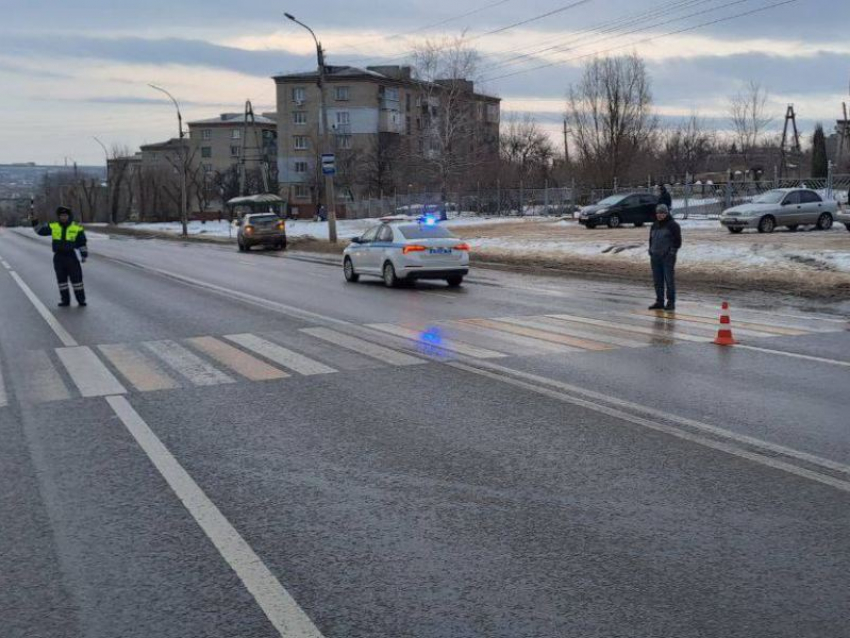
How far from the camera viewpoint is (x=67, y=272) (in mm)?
16516

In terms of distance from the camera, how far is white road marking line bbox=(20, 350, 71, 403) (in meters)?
8.66

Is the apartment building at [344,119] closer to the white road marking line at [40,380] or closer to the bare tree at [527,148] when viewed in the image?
the bare tree at [527,148]

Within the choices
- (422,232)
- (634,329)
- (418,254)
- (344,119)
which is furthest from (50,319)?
(344,119)

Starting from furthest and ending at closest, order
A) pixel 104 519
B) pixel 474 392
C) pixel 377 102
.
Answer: pixel 377 102, pixel 474 392, pixel 104 519

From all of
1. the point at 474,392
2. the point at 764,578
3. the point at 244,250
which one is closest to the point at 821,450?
the point at 764,578

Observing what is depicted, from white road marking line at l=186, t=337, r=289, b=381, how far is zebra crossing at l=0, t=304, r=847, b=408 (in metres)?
0.01

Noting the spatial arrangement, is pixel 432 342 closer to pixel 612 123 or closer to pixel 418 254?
pixel 418 254

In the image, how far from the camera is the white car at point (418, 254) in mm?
19219

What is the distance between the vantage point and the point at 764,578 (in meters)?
4.13

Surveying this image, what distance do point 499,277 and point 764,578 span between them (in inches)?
731

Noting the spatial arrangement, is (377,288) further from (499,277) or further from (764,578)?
(764,578)

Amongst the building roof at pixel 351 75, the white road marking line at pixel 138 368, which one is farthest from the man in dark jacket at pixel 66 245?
the building roof at pixel 351 75

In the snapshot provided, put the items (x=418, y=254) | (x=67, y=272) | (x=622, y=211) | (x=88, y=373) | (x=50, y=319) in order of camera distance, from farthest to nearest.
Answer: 1. (x=622, y=211)
2. (x=418, y=254)
3. (x=67, y=272)
4. (x=50, y=319)
5. (x=88, y=373)

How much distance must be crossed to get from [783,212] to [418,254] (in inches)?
687
